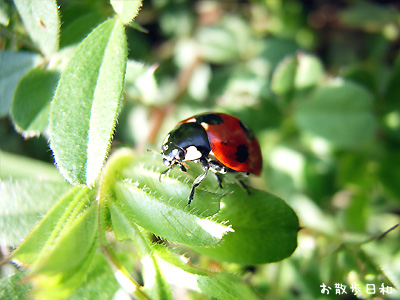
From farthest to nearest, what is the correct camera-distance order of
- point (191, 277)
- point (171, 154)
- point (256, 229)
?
point (171, 154), point (256, 229), point (191, 277)

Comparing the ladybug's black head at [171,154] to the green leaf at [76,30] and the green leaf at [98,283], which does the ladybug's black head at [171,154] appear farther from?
the green leaf at [76,30]

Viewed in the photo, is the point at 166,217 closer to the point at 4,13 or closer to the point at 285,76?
the point at 4,13

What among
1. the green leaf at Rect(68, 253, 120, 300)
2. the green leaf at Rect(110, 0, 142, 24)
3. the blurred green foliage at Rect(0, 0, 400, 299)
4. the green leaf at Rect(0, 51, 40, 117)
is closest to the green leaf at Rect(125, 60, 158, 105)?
the blurred green foliage at Rect(0, 0, 400, 299)

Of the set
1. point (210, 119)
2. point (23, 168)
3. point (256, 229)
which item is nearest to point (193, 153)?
point (210, 119)

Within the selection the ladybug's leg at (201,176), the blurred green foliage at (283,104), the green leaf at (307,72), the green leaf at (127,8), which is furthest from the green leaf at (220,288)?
the green leaf at (307,72)

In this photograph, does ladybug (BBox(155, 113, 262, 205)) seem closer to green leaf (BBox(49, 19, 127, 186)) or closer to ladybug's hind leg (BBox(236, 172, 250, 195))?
ladybug's hind leg (BBox(236, 172, 250, 195))

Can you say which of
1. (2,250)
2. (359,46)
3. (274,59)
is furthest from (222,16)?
(2,250)
